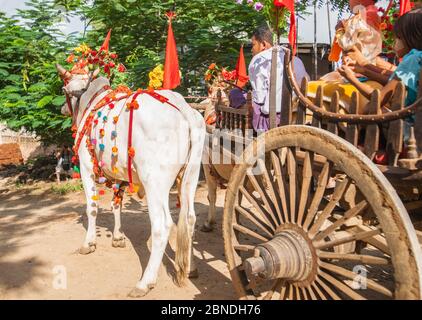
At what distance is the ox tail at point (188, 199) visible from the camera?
377cm

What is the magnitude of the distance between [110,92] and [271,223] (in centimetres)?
289

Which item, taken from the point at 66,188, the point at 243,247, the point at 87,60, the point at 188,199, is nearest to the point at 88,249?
the point at 188,199

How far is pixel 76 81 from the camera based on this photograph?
16.3 ft

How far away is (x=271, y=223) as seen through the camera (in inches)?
105

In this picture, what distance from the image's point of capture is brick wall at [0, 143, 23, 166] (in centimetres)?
1356

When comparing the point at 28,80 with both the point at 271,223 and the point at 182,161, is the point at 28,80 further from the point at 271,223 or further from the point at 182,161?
the point at 271,223

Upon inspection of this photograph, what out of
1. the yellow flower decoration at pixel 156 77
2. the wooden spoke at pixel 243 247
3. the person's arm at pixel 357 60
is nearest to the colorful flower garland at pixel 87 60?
the yellow flower decoration at pixel 156 77

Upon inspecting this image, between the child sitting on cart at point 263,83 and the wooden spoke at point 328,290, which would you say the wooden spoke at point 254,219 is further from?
the child sitting on cart at point 263,83

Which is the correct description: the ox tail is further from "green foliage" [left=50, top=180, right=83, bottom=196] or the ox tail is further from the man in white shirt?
"green foliage" [left=50, top=180, right=83, bottom=196]

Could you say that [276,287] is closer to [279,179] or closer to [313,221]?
[313,221]

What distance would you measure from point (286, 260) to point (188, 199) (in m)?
1.74

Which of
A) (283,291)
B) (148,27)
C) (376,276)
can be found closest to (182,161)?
(283,291)

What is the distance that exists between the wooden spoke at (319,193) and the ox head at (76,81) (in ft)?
11.6

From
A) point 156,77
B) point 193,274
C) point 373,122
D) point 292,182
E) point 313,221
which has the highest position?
point 156,77
